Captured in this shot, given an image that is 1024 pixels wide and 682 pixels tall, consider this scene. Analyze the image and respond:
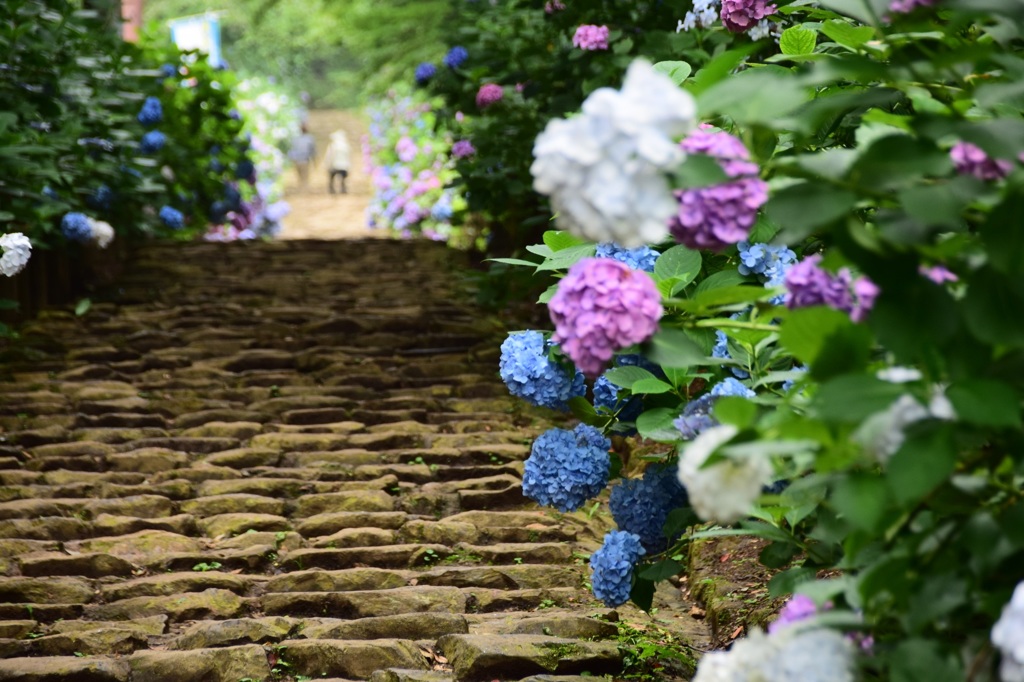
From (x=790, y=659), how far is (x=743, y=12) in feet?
6.09

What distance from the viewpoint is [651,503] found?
2.51 m

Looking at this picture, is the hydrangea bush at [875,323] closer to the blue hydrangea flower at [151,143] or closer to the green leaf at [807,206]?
the green leaf at [807,206]

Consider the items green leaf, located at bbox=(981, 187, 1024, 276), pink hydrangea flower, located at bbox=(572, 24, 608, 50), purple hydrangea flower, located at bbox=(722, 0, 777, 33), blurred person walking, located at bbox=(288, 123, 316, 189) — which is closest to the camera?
green leaf, located at bbox=(981, 187, 1024, 276)

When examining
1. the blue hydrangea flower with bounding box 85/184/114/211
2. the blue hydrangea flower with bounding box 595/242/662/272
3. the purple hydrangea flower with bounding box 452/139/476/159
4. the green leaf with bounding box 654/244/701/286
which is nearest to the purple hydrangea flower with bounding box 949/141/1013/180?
the green leaf with bounding box 654/244/701/286

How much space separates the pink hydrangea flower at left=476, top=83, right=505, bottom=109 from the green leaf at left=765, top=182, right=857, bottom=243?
16.9 feet

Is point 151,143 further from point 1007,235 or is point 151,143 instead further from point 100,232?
point 1007,235

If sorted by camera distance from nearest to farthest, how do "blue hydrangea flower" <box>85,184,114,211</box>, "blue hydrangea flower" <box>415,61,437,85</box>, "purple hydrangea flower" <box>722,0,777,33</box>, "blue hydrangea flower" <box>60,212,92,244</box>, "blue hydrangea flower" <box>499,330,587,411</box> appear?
"blue hydrangea flower" <box>499,330,587,411</box> → "purple hydrangea flower" <box>722,0,777,33</box> → "blue hydrangea flower" <box>60,212,92,244</box> → "blue hydrangea flower" <box>85,184,114,211</box> → "blue hydrangea flower" <box>415,61,437,85</box>

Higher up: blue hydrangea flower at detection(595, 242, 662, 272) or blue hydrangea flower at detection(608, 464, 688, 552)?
blue hydrangea flower at detection(595, 242, 662, 272)

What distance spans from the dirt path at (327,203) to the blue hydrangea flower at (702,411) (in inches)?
356

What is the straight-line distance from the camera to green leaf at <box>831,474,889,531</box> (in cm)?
128

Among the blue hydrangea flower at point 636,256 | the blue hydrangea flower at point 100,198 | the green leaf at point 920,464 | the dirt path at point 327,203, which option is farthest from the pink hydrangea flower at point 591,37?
the dirt path at point 327,203

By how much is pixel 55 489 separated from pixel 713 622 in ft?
7.27

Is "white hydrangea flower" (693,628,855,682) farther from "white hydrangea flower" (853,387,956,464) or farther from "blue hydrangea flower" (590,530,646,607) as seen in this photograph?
"blue hydrangea flower" (590,530,646,607)

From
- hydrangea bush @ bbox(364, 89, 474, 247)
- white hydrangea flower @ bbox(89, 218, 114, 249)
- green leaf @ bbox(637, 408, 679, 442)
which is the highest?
green leaf @ bbox(637, 408, 679, 442)
